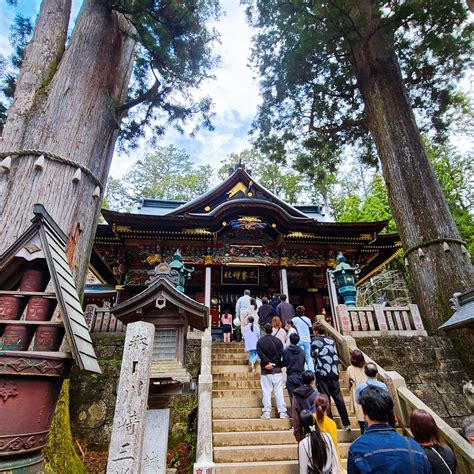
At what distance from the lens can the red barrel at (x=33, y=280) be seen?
6.36 feet

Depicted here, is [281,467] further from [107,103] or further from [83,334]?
[107,103]

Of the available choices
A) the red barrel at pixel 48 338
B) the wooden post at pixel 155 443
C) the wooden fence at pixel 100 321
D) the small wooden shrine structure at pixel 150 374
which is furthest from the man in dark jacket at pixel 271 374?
the wooden fence at pixel 100 321

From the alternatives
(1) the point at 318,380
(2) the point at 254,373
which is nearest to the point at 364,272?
(2) the point at 254,373

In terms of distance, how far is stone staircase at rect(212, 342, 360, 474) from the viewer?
145 inches

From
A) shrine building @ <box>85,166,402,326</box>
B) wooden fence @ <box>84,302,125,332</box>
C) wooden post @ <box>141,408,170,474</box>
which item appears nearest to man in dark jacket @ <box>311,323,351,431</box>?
wooden post @ <box>141,408,170,474</box>

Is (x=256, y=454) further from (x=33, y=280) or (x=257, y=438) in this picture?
(x=33, y=280)

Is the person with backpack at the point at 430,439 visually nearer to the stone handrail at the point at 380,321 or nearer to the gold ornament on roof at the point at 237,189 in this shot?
the stone handrail at the point at 380,321

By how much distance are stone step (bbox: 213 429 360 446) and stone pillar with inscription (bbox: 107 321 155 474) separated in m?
2.03

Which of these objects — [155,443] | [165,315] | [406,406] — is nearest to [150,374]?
[155,443]

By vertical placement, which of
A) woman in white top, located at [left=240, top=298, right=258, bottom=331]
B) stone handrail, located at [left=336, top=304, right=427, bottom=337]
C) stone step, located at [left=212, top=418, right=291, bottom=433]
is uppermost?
woman in white top, located at [left=240, top=298, right=258, bottom=331]

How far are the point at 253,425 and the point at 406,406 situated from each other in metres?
2.30

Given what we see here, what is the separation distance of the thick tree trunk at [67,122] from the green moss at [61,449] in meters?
1.65

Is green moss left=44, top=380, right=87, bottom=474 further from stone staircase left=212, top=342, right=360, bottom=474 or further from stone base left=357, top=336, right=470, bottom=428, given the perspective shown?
stone base left=357, top=336, right=470, bottom=428

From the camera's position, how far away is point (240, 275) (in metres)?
11.8
